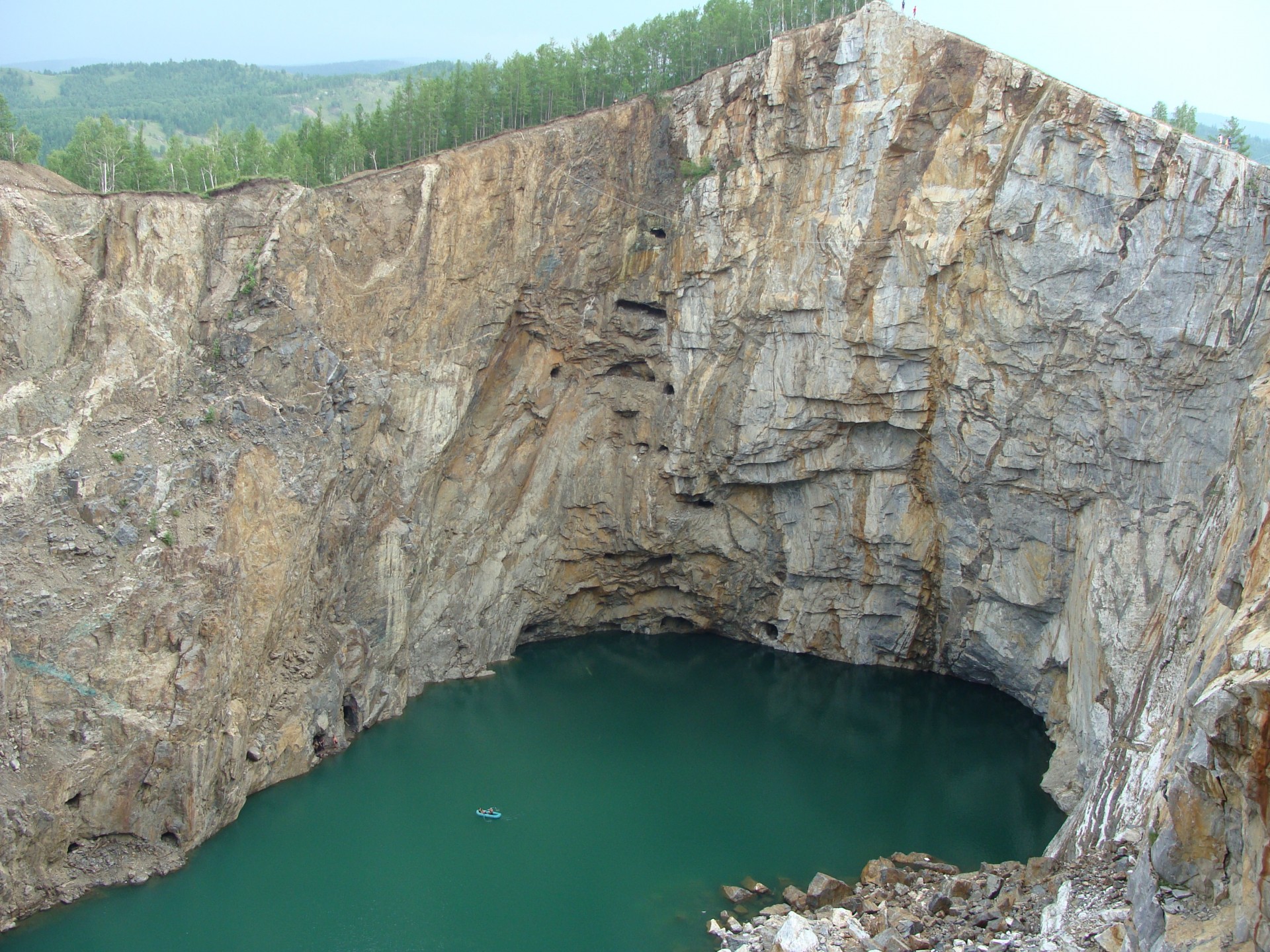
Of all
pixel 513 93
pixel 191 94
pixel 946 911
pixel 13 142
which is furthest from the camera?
pixel 191 94

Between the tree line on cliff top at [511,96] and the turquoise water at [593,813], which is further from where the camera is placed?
the tree line on cliff top at [511,96]

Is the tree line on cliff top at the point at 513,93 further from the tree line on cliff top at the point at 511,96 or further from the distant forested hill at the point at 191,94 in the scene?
the distant forested hill at the point at 191,94

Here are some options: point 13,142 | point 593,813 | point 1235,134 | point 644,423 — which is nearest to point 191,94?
point 13,142

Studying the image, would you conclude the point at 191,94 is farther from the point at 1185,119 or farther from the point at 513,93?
the point at 1185,119

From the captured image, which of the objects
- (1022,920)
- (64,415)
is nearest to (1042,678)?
(1022,920)

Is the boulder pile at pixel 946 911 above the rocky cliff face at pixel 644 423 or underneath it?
underneath

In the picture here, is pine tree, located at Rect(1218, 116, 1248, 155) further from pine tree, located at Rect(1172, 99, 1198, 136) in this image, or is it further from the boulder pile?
the boulder pile

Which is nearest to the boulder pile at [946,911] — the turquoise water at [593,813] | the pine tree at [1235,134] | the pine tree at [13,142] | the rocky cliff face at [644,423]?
the turquoise water at [593,813]
